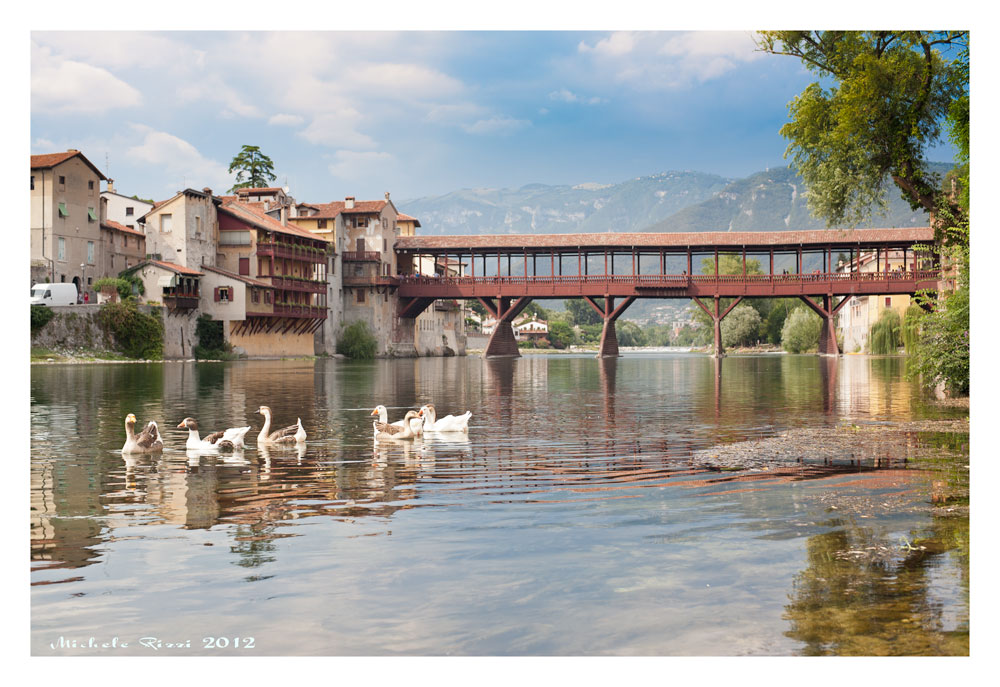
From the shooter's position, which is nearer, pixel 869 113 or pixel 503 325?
pixel 869 113

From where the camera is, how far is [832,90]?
2391cm

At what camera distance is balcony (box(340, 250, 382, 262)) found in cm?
7475

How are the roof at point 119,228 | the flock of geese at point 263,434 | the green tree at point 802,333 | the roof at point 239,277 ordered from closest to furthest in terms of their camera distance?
the flock of geese at point 263,434 < the roof at point 119,228 < the roof at point 239,277 < the green tree at point 802,333

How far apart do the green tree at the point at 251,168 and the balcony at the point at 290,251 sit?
15.8 m

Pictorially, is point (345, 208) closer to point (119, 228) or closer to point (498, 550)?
point (119, 228)

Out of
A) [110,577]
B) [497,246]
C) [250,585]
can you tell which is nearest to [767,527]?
[250,585]

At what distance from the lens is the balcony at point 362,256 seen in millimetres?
74750

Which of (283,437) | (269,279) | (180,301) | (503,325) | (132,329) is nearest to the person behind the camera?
(283,437)

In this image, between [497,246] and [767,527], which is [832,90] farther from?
[497,246]

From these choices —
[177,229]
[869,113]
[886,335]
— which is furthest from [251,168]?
[869,113]

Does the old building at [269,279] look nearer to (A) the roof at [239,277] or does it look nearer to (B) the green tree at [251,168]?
(A) the roof at [239,277]

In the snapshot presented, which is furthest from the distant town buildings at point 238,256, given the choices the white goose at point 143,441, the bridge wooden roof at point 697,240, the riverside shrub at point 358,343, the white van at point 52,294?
the white goose at point 143,441

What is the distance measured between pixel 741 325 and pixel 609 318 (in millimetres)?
29875

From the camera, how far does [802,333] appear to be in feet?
267
